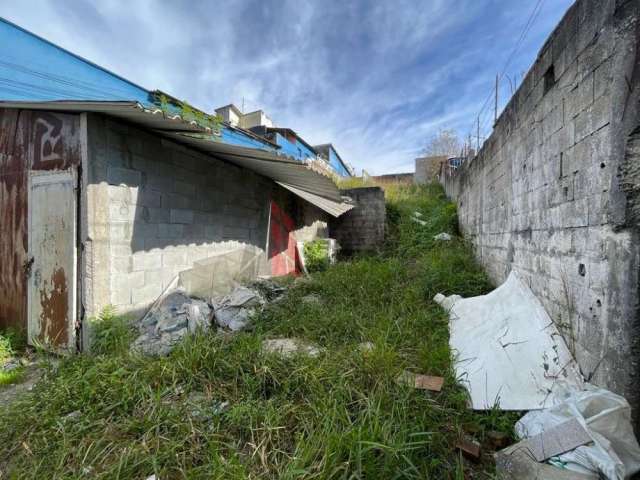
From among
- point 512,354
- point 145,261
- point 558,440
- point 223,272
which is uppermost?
point 145,261

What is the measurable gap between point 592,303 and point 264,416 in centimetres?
227

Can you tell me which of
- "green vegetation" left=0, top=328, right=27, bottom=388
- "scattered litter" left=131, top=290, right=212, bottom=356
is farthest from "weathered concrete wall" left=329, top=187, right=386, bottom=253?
"green vegetation" left=0, top=328, right=27, bottom=388

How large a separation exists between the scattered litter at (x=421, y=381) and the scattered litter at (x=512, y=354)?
8.1 inches

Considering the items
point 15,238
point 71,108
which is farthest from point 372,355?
point 15,238

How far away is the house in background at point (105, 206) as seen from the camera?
9.95 ft

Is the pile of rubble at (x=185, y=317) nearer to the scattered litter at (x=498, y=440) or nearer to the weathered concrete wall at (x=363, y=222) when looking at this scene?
the scattered litter at (x=498, y=440)

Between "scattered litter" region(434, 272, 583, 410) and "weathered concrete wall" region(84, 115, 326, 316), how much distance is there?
12.0 ft

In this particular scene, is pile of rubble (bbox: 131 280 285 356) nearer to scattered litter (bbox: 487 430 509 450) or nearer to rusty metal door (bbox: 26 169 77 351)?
rusty metal door (bbox: 26 169 77 351)

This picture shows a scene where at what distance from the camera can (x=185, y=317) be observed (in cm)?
336

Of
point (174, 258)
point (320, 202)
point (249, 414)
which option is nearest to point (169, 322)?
point (174, 258)

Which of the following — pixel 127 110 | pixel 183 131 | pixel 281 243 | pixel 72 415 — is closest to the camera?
pixel 72 415

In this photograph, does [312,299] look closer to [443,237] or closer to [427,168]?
[443,237]

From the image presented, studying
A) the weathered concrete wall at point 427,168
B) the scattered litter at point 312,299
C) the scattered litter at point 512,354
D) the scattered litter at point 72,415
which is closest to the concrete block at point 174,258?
the scattered litter at point 312,299

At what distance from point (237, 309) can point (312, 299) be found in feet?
3.78
